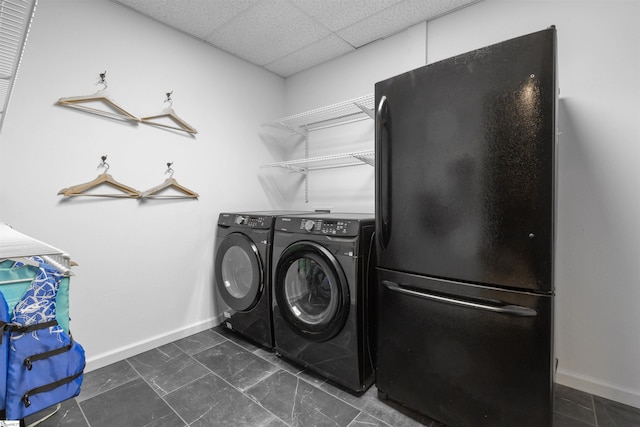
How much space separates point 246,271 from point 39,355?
1440mm

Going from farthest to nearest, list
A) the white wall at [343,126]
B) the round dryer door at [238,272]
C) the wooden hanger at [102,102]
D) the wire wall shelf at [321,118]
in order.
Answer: the wire wall shelf at [321,118], the white wall at [343,126], the round dryer door at [238,272], the wooden hanger at [102,102]

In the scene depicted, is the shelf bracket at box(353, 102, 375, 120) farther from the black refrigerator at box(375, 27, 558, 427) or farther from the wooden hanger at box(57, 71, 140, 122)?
the wooden hanger at box(57, 71, 140, 122)

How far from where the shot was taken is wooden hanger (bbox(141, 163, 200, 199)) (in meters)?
2.18

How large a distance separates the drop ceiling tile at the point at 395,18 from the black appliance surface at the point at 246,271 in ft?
5.49

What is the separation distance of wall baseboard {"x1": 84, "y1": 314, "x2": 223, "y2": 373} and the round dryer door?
34 cm

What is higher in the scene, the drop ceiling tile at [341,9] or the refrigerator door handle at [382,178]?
the drop ceiling tile at [341,9]

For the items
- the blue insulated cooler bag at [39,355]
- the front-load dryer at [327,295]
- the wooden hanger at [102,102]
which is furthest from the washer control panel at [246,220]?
the blue insulated cooler bag at [39,355]

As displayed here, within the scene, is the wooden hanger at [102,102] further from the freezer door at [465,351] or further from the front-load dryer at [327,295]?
the freezer door at [465,351]

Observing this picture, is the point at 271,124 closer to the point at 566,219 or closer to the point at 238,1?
the point at 238,1

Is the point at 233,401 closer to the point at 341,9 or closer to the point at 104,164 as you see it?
the point at 104,164

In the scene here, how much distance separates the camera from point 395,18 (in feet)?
7.29

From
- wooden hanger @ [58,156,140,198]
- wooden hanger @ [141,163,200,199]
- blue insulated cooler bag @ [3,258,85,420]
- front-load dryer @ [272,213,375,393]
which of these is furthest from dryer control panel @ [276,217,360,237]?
blue insulated cooler bag @ [3,258,85,420]

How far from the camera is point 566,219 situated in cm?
176

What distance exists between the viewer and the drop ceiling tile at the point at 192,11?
202 centimetres
